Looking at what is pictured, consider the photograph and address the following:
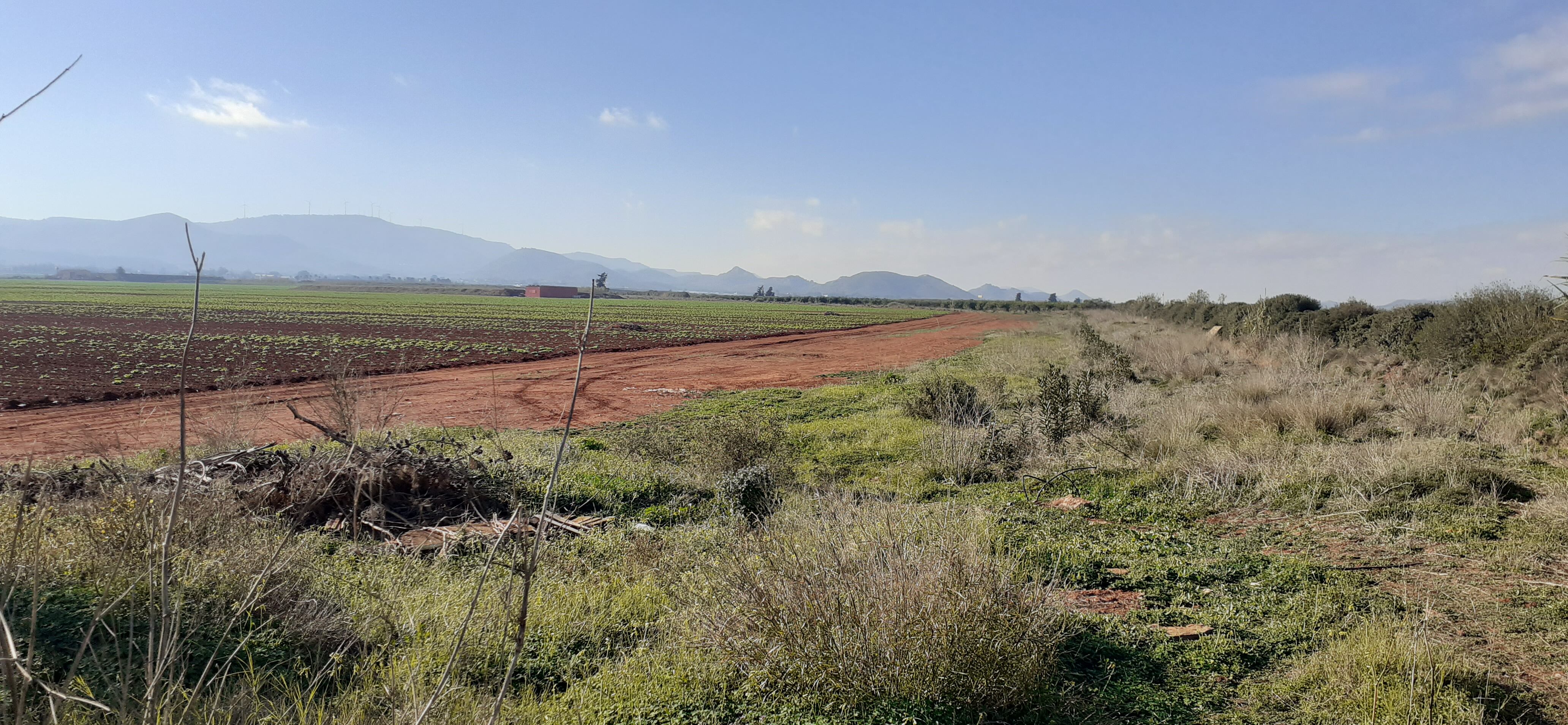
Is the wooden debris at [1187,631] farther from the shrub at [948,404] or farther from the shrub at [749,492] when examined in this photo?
the shrub at [948,404]

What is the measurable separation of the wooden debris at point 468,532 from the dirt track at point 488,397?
1091mm

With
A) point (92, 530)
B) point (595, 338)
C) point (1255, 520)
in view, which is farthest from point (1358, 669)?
point (595, 338)

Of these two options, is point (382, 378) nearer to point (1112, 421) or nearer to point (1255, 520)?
point (1112, 421)

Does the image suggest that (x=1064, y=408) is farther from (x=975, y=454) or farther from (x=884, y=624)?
(x=884, y=624)

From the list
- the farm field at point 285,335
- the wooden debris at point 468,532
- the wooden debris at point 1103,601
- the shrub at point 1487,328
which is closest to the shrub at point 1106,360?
the shrub at point 1487,328

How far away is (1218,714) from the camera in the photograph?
3.86m

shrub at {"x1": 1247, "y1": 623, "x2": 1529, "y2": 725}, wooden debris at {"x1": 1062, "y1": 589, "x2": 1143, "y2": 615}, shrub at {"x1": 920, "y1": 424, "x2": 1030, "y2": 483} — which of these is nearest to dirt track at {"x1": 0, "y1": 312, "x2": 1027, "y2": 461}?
wooden debris at {"x1": 1062, "y1": 589, "x2": 1143, "y2": 615}

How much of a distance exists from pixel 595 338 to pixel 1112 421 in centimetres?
3215

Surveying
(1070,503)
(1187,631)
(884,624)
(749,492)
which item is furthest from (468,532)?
(1070,503)

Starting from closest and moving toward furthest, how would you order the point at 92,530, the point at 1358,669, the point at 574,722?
1. the point at 574,722
2. the point at 1358,669
3. the point at 92,530

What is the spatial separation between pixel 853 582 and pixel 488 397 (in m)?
15.7

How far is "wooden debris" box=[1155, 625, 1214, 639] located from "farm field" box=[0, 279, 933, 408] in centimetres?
910

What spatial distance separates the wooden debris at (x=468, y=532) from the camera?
6406mm

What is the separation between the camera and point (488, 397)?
707 inches
